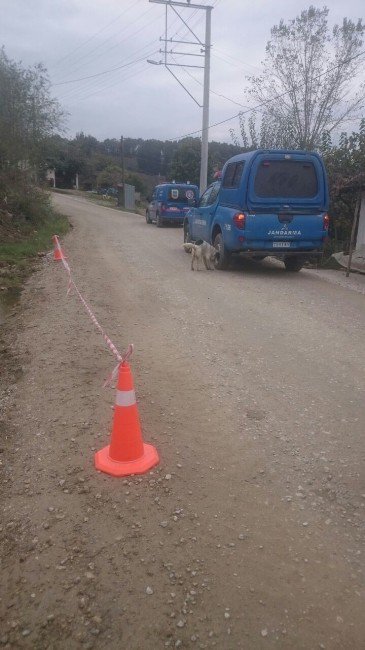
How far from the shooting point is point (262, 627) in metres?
2.08

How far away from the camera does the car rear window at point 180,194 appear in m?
23.0

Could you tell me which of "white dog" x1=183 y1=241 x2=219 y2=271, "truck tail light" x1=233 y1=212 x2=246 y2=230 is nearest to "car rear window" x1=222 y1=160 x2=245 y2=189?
"truck tail light" x1=233 y1=212 x2=246 y2=230

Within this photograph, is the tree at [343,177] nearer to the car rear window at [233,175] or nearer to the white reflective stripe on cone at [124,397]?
the car rear window at [233,175]

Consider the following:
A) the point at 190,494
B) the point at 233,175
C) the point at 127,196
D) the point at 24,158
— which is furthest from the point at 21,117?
the point at 127,196

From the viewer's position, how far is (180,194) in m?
23.3

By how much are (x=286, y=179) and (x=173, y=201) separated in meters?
14.3

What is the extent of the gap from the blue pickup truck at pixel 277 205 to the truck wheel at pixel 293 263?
64cm

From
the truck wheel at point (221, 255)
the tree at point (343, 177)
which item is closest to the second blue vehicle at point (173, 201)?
the tree at point (343, 177)

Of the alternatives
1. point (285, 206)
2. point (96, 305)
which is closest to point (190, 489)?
point (96, 305)

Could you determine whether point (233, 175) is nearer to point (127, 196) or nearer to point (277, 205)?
point (277, 205)

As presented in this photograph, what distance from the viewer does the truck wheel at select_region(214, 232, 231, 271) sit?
10414mm

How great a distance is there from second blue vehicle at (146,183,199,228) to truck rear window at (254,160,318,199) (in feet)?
44.8

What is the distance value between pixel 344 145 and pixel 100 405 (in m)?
12.3

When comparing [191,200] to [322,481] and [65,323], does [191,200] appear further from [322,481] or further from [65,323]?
[322,481]
